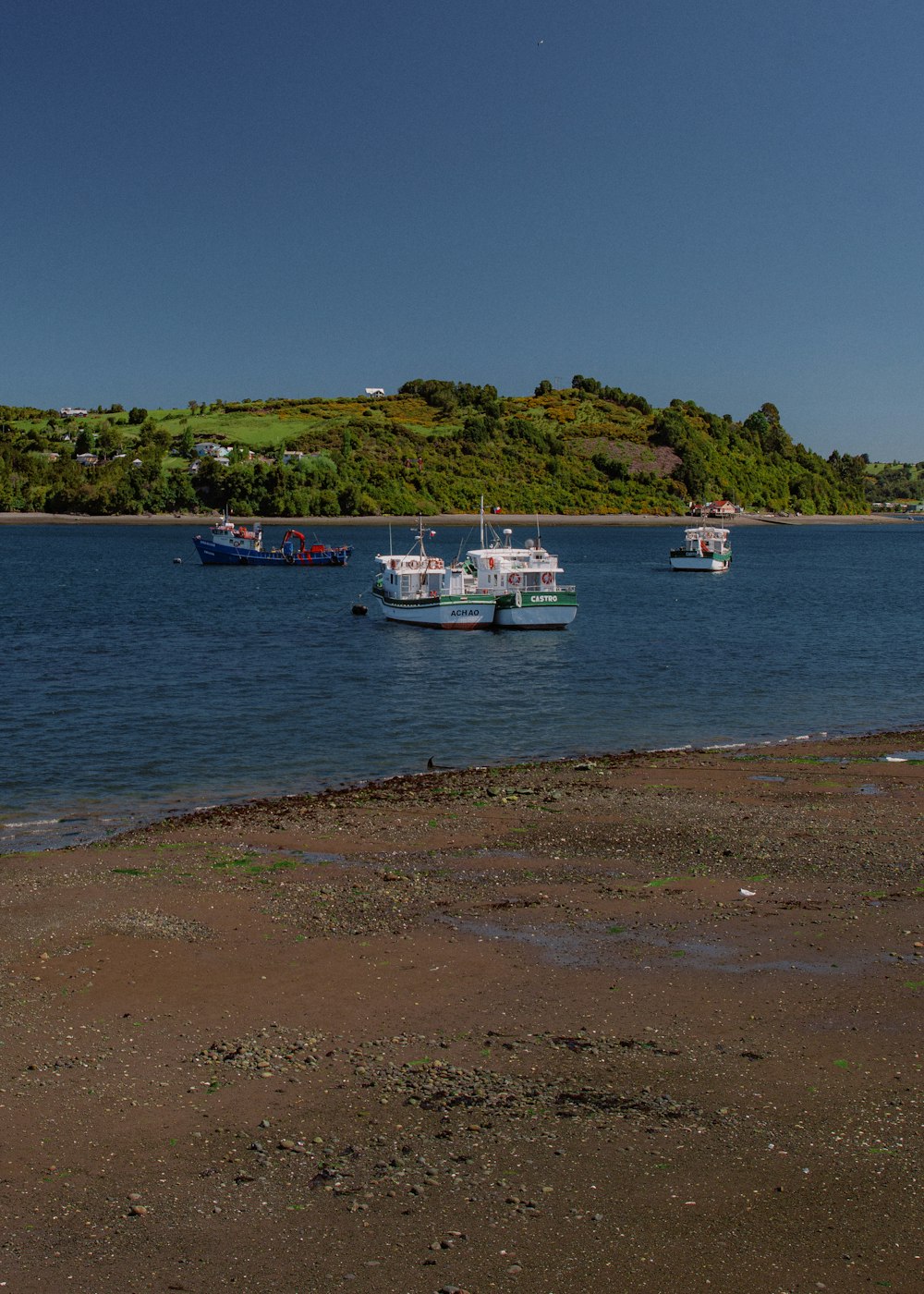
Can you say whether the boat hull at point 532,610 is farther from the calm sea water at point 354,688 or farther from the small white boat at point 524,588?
the calm sea water at point 354,688

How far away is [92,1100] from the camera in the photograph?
33.9 ft

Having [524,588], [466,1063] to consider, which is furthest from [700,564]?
[466,1063]

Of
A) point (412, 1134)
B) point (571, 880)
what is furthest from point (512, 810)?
point (412, 1134)

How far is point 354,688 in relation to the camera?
131 ft

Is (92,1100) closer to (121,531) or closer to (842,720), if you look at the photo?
(842,720)

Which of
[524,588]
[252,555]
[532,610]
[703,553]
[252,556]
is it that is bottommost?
[532,610]

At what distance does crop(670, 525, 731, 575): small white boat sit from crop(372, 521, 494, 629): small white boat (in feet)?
168

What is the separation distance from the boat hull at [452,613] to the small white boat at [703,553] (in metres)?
55.0

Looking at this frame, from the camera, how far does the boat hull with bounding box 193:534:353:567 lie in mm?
117250

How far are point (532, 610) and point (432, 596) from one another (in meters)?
5.26

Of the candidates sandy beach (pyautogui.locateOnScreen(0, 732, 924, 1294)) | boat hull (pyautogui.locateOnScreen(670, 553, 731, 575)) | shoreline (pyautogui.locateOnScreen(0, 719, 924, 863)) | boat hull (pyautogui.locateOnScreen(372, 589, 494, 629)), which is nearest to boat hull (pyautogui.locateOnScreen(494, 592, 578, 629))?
boat hull (pyautogui.locateOnScreen(372, 589, 494, 629))

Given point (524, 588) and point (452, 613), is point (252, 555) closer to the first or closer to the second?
point (452, 613)

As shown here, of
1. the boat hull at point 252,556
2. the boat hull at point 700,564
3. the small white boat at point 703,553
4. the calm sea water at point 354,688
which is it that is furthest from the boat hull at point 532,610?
the boat hull at point 252,556

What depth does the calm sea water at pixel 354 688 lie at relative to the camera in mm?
26609
